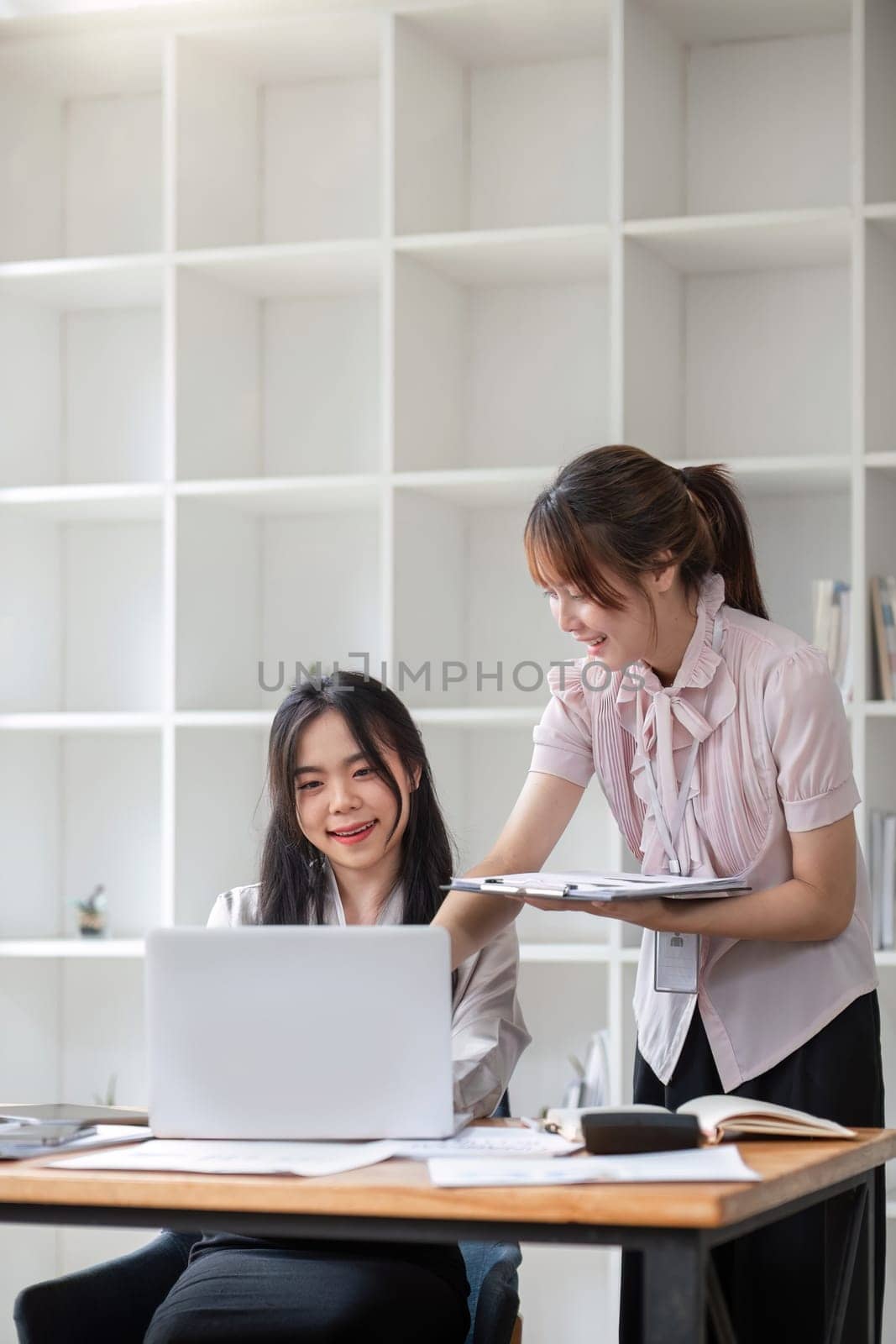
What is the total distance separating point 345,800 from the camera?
223cm

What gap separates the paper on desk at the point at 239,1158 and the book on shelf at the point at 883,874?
162 cm

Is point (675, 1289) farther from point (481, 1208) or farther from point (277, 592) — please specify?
point (277, 592)

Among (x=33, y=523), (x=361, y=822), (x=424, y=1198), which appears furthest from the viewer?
(x=33, y=523)

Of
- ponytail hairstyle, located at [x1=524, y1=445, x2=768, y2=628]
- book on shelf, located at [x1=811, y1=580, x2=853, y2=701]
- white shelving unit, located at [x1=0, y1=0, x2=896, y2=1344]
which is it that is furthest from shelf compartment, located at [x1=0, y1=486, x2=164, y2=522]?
ponytail hairstyle, located at [x1=524, y1=445, x2=768, y2=628]

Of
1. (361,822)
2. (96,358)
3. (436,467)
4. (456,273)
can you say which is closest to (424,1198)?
(361,822)

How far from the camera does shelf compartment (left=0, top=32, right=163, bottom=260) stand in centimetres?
357

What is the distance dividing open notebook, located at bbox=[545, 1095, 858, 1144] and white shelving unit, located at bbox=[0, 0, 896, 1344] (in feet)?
4.49

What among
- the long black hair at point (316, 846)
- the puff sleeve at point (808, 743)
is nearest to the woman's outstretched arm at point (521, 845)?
the long black hair at point (316, 846)

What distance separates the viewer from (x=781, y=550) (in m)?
3.32

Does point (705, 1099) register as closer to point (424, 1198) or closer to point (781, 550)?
point (424, 1198)

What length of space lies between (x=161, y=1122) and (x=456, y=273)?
2178 mm

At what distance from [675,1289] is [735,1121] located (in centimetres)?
32

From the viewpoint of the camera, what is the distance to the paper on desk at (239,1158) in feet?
4.94

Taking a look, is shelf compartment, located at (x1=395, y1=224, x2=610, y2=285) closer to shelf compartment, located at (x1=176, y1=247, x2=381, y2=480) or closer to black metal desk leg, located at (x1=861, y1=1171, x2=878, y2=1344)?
shelf compartment, located at (x1=176, y1=247, x2=381, y2=480)
